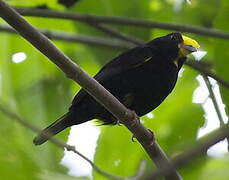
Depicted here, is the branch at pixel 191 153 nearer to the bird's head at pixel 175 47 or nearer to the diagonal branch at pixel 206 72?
the diagonal branch at pixel 206 72

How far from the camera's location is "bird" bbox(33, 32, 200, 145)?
3.25 metres

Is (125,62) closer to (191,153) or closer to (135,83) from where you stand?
(135,83)

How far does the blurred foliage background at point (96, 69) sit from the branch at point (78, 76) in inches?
7.5

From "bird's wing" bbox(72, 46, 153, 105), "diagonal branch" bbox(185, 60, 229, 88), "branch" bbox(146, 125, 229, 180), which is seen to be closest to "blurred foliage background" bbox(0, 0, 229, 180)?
"diagonal branch" bbox(185, 60, 229, 88)

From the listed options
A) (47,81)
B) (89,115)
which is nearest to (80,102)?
(89,115)

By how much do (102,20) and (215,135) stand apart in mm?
2757

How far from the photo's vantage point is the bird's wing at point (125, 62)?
3383 millimetres

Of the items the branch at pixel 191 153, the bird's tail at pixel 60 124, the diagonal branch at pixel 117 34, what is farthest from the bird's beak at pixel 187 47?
the branch at pixel 191 153

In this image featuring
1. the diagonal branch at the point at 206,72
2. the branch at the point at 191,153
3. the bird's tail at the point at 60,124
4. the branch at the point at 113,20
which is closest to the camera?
the branch at the point at 191,153

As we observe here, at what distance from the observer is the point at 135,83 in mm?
3389

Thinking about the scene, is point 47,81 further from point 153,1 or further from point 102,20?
point 153,1

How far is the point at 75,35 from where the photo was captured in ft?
13.3

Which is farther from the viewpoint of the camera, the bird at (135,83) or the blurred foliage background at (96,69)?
the bird at (135,83)

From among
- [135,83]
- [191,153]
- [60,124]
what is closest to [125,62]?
[135,83]
